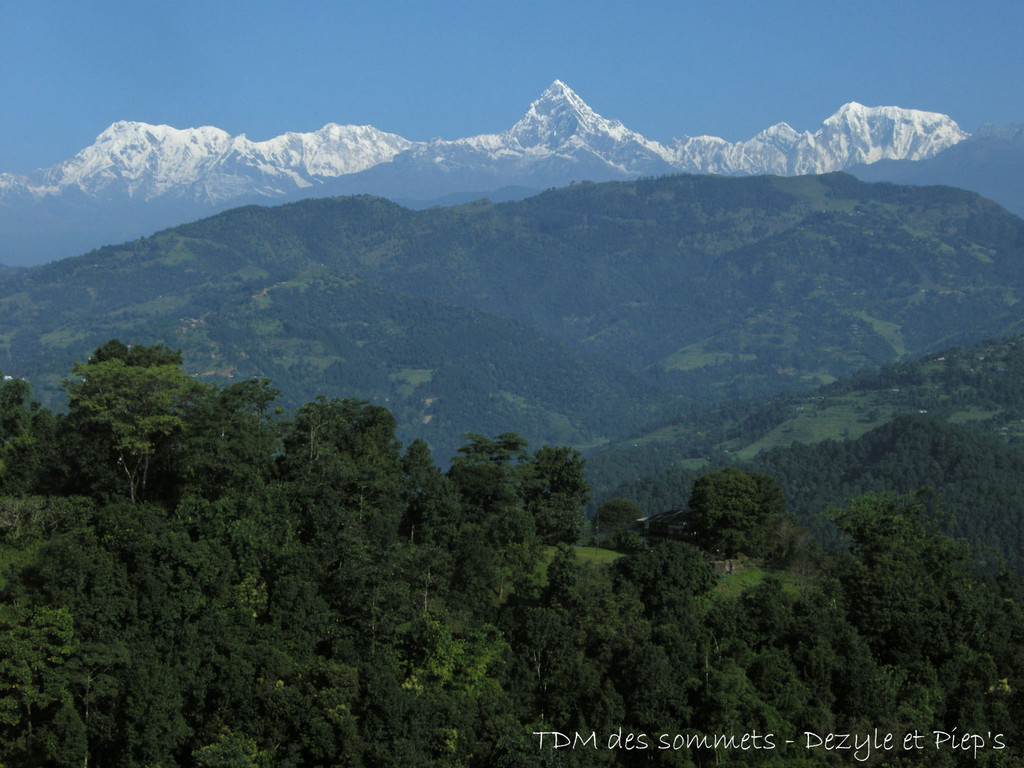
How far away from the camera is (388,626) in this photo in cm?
3769

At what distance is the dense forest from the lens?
3384 cm

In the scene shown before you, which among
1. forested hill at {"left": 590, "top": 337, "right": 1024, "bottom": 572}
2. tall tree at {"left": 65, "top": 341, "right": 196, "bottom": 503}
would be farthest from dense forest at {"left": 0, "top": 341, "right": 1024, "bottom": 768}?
forested hill at {"left": 590, "top": 337, "right": 1024, "bottom": 572}

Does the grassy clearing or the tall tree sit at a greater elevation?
the tall tree

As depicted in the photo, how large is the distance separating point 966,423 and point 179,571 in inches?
6239

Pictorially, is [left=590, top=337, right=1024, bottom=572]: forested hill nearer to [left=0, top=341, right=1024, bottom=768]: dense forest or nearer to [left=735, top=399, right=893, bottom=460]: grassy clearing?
[left=735, top=399, right=893, bottom=460]: grassy clearing

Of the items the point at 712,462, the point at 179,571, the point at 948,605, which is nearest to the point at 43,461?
the point at 179,571

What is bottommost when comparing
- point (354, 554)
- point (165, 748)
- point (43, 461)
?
point (165, 748)

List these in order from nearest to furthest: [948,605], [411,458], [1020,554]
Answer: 1. [948,605]
2. [411,458]
3. [1020,554]

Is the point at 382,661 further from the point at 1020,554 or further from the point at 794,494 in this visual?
the point at 794,494

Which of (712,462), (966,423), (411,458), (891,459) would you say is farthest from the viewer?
(712,462)

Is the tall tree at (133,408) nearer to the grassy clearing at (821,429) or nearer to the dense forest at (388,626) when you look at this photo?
the dense forest at (388,626)

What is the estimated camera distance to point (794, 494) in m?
134

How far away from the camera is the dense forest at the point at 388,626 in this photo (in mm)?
33844

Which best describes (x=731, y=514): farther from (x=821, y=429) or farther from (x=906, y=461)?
(x=821, y=429)
